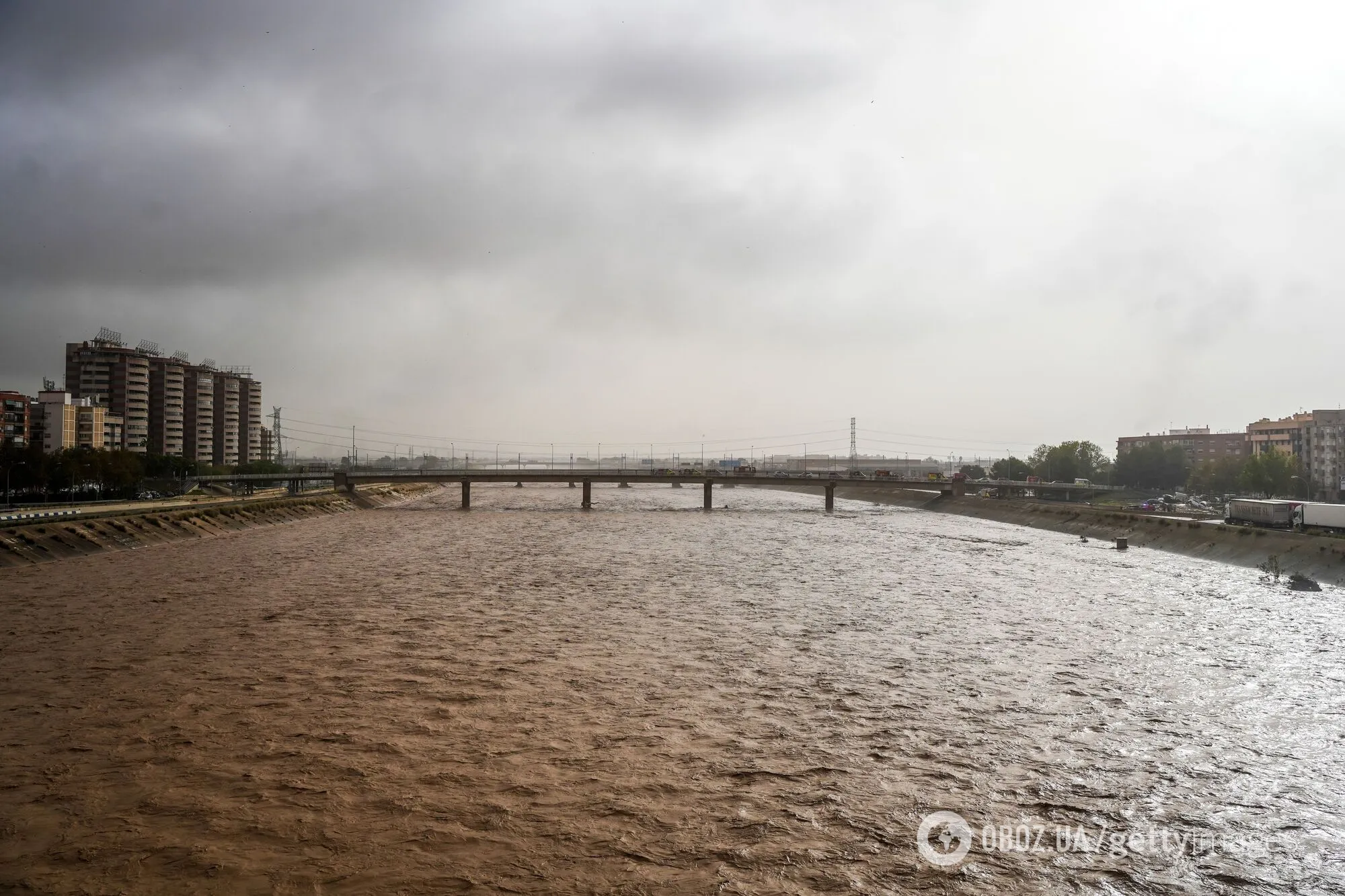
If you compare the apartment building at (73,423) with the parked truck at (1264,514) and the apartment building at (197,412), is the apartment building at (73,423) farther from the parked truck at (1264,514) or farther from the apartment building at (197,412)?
the parked truck at (1264,514)

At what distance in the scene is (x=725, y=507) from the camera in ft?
340

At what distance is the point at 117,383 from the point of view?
121 m

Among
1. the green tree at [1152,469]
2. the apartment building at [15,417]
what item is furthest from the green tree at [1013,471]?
the apartment building at [15,417]

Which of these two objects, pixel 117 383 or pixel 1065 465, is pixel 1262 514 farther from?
pixel 117 383

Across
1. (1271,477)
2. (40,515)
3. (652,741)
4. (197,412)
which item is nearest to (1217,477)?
(1271,477)

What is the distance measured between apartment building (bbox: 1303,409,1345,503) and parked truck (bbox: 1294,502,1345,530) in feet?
256

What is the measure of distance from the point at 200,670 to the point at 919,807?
1511 cm

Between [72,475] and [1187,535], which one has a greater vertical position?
[72,475]

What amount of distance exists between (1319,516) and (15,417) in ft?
442

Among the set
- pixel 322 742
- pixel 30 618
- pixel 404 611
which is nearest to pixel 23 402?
pixel 30 618

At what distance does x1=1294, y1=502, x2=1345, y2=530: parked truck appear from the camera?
138 feet

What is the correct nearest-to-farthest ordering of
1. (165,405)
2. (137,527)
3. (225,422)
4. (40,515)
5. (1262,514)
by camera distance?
(40,515), (1262,514), (137,527), (165,405), (225,422)

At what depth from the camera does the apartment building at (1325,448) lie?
10988 cm

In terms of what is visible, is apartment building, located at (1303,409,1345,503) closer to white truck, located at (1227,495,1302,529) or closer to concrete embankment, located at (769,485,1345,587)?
concrete embankment, located at (769,485,1345,587)
